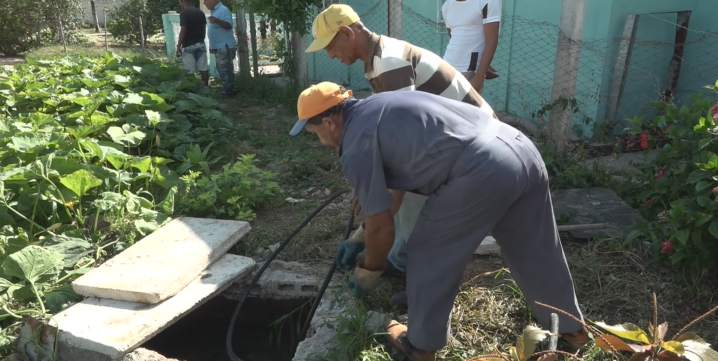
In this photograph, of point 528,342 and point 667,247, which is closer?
point 528,342

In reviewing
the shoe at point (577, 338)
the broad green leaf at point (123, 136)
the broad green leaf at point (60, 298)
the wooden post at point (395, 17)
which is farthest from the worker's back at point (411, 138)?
the wooden post at point (395, 17)

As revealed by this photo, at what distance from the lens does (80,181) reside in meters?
3.98

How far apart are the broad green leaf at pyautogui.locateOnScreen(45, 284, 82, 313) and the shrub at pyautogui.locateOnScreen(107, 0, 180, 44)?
668 inches

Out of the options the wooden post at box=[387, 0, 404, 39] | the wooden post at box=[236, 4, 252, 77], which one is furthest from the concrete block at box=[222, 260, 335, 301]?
the wooden post at box=[236, 4, 252, 77]

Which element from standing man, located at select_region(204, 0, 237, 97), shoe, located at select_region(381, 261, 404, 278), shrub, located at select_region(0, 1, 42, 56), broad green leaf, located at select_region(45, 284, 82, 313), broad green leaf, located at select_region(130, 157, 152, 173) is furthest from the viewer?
shrub, located at select_region(0, 1, 42, 56)

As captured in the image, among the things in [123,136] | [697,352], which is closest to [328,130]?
[697,352]

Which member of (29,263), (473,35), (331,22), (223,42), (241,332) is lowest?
(241,332)

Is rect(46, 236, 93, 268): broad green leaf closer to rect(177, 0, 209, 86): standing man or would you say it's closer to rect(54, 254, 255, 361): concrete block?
rect(54, 254, 255, 361): concrete block

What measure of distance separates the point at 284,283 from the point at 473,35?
2277 millimetres

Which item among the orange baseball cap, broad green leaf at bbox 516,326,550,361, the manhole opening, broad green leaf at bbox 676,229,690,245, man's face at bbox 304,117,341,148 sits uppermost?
the orange baseball cap

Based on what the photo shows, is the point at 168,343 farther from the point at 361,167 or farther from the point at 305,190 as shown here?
the point at 361,167

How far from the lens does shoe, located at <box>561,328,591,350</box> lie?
2689 mm

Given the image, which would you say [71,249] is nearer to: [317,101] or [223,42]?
[317,101]

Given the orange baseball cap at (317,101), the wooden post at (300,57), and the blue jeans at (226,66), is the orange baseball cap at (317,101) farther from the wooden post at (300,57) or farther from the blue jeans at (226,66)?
the blue jeans at (226,66)
